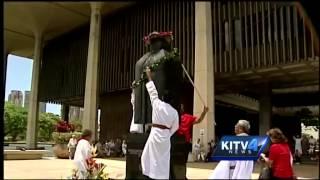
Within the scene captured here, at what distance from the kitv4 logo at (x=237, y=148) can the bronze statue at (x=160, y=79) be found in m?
1.29

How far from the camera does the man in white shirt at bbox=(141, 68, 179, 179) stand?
101 inches

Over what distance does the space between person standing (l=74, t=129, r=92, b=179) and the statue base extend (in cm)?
123

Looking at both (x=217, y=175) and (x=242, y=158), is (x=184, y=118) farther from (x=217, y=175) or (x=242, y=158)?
(x=242, y=158)

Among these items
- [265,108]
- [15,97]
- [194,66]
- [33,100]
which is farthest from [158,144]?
[265,108]

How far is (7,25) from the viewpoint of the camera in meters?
1.13

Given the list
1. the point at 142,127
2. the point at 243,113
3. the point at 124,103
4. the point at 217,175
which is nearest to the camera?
the point at 217,175

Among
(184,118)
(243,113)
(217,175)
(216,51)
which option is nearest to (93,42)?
(216,51)

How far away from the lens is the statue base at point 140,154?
11.4 ft

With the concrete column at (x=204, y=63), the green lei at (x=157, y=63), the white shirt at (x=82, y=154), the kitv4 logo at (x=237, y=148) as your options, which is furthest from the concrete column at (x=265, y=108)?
the kitv4 logo at (x=237, y=148)

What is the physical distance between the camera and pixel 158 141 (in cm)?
261

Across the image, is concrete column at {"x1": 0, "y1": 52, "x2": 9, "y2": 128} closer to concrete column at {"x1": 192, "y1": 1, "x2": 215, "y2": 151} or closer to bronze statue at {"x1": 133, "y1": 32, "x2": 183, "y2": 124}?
bronze statue at {"x1": 133, "y1": 32, "x2": 183, "y2": 124}

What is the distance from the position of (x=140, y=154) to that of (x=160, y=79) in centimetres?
99

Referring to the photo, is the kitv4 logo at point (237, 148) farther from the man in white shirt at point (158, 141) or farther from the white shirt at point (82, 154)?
the white shirt at point (82, 154)

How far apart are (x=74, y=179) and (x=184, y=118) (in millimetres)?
1528
